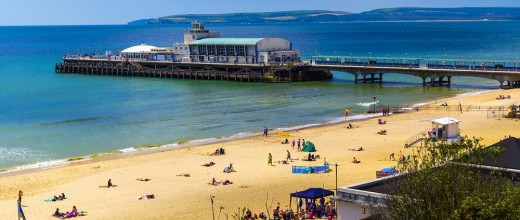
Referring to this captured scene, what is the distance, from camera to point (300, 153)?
123 ft

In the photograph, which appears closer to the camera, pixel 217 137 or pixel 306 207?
pixel 306 207

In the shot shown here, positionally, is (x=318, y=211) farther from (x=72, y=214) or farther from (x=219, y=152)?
(x=219, y=152)

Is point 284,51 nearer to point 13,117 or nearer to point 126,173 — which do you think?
point 13,117

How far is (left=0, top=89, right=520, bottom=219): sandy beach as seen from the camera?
27203 millimetres

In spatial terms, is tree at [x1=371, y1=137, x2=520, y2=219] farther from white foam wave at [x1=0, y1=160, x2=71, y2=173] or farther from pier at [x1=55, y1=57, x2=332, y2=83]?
pier at [x1=55, y1=57, x2=332, y2=83]

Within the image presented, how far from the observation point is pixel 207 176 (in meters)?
32.5

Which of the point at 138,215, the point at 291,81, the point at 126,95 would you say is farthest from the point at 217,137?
the point at 291,81

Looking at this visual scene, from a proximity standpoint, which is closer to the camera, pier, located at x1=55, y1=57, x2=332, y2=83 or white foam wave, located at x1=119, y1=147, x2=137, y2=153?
white foam wave, located at x1=119, y1=147, x2=137, y2=153

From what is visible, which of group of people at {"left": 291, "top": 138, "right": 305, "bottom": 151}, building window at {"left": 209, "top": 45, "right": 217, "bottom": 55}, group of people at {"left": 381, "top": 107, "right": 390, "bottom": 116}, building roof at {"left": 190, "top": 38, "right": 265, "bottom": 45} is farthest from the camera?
building window at {"left": 209, "top": 45, "right": 217, "bottom": 55}

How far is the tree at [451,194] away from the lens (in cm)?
1191

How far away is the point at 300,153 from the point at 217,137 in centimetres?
857

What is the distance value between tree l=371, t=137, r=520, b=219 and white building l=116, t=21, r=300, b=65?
64328 millimetres

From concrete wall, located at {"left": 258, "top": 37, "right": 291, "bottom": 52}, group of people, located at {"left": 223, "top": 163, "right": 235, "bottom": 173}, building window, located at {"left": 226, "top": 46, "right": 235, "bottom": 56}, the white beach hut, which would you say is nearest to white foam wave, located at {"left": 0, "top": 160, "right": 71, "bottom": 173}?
group of people, located at {"left": 223, "top": 163, "right": 235, "bottom": 173}

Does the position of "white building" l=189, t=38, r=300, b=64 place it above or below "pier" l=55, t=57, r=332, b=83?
above
